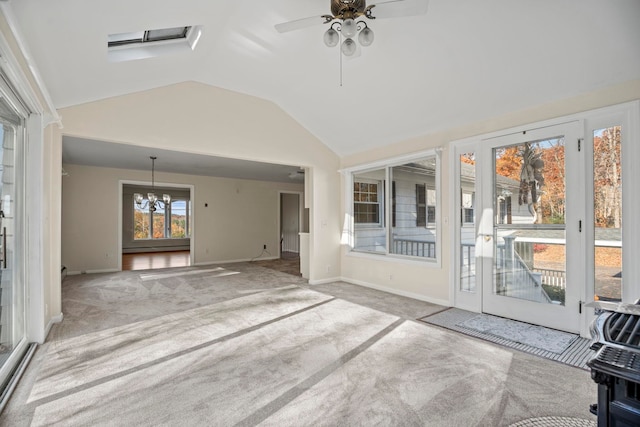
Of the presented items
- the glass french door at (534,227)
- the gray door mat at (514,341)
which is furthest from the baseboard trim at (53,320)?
the glass french door at (534,227)

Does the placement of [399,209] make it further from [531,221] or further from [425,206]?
[531,221]

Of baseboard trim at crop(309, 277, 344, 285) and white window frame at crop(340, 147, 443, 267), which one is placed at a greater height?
white window frame at crop(340, 147, 443, 267)

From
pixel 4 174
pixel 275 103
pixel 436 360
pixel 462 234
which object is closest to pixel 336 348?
pixel 436 360

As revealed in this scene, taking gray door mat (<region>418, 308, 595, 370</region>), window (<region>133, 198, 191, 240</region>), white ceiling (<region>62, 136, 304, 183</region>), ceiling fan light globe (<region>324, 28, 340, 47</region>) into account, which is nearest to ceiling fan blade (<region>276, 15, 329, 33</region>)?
ceiling fan light globe (<region>324, 28, 340, 47</region>)

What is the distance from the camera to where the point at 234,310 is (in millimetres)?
4004

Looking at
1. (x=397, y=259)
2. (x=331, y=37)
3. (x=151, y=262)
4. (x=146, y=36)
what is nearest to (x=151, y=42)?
(x=146, y=36)

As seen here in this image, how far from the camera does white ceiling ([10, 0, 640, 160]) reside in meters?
2.36

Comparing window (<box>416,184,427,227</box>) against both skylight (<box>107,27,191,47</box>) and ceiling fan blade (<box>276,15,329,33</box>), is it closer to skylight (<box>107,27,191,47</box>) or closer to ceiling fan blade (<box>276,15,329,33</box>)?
ceiling fan blade (<box>276,15,329,33</box>)

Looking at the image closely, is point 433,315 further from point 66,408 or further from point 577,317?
point 66,408

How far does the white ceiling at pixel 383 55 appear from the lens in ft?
7.73

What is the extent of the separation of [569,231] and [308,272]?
4.19 meters

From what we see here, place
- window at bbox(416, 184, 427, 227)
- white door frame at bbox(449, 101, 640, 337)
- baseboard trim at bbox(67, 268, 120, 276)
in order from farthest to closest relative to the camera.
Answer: baseboard trim at bbox(67, 268, 120, 276)
window at bbox(416, 184, 427, 227)
white door frame at bbox(449, 101, 640, 337)

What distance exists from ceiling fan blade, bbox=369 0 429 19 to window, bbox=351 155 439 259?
2503 millimetres

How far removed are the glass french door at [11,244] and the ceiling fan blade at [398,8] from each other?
8.74 ft
